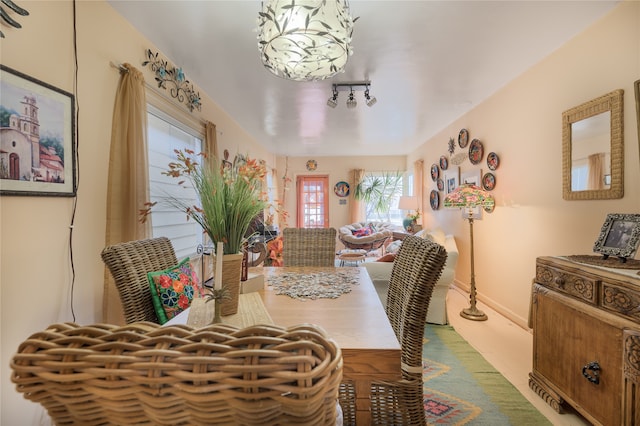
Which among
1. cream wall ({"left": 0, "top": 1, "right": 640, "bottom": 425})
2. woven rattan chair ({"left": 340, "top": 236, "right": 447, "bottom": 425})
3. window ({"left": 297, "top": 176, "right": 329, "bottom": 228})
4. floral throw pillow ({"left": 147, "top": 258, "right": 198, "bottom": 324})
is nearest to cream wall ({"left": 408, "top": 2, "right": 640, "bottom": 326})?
cream wall ({"left": 0, "top": 1, "right": 640, "bottom": 425})

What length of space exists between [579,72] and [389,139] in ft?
11.4

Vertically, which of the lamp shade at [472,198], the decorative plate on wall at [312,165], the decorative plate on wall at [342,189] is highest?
the decorative plate on wall at [312,165]

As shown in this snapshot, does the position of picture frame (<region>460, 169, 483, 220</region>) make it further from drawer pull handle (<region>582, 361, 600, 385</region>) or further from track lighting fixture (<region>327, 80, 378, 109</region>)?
drawer pull handle (<region>582, 361, 600, 385</region>)

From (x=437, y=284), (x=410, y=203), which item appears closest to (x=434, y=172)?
(x=410, y=203)

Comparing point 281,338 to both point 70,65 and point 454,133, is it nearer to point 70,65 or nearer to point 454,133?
point 70,65

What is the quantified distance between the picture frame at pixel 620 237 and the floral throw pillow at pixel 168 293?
2317 millimetres

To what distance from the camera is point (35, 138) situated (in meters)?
1.36

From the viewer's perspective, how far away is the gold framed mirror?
6.20ft

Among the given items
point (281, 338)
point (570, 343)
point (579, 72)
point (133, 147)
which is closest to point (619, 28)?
point (579, 72)

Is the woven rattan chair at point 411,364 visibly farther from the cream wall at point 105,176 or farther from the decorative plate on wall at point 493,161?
the decorative plate on wall at point 493,161

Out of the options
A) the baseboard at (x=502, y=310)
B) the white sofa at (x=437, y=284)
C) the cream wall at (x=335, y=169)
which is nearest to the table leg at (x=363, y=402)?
the white sofa at (x=437, y=284)

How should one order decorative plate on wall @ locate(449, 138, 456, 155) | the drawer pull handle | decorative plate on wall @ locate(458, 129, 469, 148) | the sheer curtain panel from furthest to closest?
decorative plate on wall @ locate(449, 138, 456, 155), decorative plate on wall @ locate(458, 129, 469, 148), the sheer curtain panel, the drawer pull handle

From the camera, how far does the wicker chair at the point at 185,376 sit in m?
0.38

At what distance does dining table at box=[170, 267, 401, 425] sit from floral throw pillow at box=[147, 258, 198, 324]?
293mm
